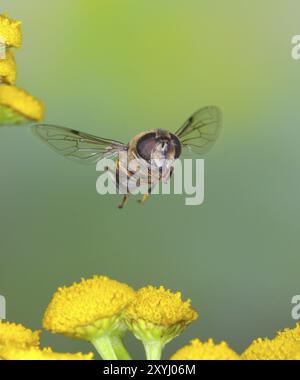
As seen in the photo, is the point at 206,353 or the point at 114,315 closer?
the point at 206,353

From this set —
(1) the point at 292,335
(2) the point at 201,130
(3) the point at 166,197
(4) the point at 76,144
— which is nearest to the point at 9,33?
(4) the point at 76,144

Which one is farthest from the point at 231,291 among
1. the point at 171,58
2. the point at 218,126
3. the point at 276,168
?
the point at 218,126

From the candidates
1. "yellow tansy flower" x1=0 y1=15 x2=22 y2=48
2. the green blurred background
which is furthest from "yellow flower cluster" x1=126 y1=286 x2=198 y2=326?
the green blurred background

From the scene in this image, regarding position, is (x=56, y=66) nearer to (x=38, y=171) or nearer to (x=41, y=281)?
(x=38, y=171)

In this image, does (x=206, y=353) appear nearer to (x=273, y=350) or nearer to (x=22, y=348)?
(x=273, y=350)

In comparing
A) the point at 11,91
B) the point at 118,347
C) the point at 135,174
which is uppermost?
the point at 11,91

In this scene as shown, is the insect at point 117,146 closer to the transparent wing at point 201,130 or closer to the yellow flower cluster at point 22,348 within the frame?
the transparent wing at point 201,130

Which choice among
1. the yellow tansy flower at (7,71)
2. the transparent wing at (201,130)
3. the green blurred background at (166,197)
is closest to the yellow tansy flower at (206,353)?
the yellow tansy flower at (7,71)
